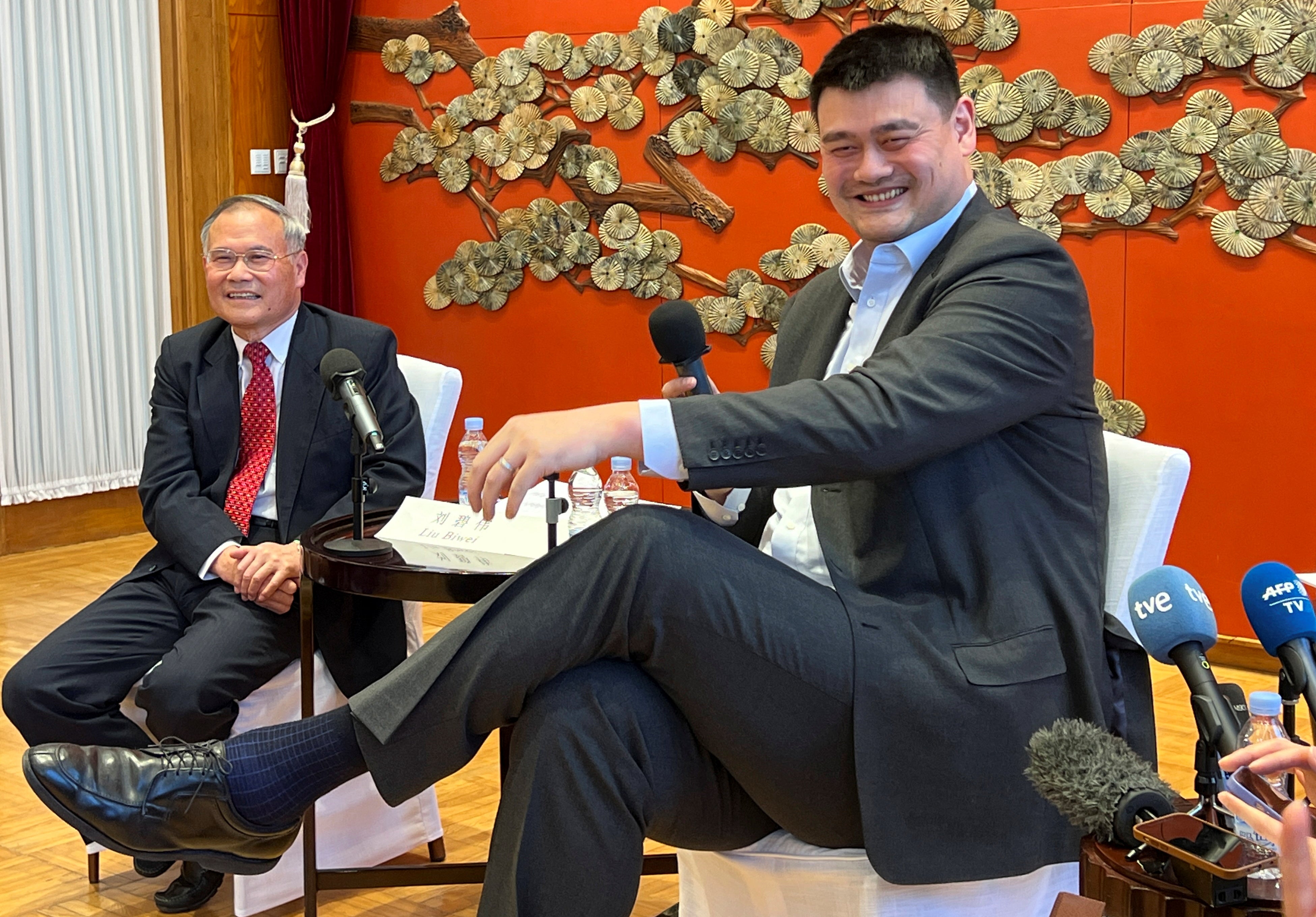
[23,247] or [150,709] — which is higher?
[23,247]

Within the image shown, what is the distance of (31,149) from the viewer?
582 cm

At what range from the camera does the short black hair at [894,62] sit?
2201 mm

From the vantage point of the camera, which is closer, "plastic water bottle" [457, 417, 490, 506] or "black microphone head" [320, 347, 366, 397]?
"black microphone head" [320, 347, 366, 397]

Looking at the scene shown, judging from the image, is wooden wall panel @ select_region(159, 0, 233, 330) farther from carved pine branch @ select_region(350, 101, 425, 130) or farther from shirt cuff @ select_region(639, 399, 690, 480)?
shirt cuff @ select_region(639, 399, 690, 480)

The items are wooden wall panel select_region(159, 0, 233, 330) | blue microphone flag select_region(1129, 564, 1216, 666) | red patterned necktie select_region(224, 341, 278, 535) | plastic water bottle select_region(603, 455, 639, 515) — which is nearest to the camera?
blue microphone flag select_region(1129, 564, 1216, 666)

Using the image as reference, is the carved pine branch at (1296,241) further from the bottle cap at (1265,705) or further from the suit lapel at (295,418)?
the bottle cap at (1265,705)

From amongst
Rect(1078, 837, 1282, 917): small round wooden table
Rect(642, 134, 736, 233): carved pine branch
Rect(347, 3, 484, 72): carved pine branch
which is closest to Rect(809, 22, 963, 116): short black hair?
Rect(1078, 837, 1282, 917): small round wooden table

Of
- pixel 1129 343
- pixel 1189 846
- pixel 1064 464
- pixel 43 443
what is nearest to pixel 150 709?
pixel 1064 464

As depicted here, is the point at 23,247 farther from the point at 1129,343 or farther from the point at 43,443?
the point at 1129,343

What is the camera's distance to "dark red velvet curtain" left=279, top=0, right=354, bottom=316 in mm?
6312

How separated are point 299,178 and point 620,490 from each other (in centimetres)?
389

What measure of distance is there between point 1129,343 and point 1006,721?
294 cm

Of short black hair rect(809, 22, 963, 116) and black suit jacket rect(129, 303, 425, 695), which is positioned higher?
short black hair rect(809, 22, 963, 116)

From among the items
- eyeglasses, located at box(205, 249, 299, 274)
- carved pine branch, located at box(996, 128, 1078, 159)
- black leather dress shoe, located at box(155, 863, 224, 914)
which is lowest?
black leather dress shoe, located at box(155, 863, 224, 914)
